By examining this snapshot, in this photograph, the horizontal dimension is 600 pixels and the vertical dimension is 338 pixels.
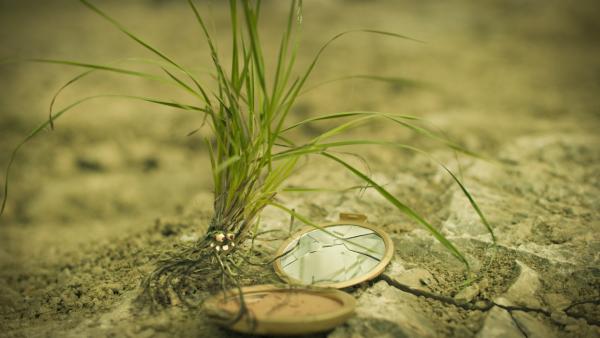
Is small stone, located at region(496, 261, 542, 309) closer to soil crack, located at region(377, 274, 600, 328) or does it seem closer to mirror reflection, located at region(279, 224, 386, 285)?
soil crack, located at region(377, 274, 600, 328)

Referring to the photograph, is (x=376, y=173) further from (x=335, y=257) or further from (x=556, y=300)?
(x=556, y=300)

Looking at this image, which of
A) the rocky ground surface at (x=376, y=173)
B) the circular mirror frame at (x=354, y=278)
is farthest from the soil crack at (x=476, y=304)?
the circular mirror frame at (x=354, y=278)

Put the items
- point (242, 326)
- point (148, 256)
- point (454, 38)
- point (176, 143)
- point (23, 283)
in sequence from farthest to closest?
point (454, 38), point (176, 143), point (23, 283), point (148, 256), point (242, 326)

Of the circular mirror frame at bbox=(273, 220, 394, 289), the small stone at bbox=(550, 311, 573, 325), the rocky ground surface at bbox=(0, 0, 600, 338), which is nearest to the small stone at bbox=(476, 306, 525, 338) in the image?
the rocky ground surface at bbox=(0, 0, 600, 338)

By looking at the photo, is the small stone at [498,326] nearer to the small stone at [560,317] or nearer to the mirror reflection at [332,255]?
the small stone at [560,317]

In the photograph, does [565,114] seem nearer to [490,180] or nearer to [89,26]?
[490,180]

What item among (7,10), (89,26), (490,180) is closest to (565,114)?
(490,180)
